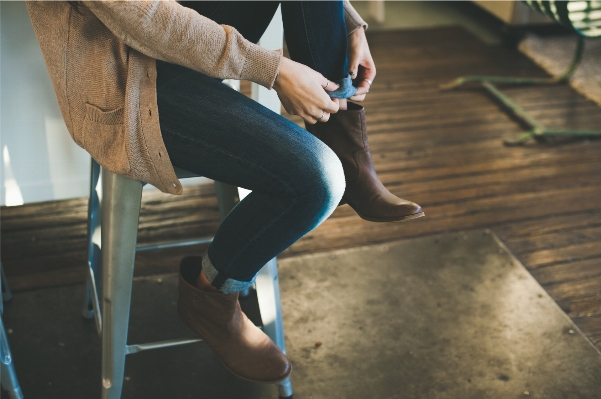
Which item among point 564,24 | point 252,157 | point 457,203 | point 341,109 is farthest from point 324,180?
point 564,24

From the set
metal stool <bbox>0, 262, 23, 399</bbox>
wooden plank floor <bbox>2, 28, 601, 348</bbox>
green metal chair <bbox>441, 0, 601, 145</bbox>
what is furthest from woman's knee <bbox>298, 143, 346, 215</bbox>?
green metal chair <bbox>441, 0, 601, 145</bbox>

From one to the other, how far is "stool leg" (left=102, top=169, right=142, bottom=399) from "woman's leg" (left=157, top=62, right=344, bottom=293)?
13 cm

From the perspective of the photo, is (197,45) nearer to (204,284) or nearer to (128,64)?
(128,64)

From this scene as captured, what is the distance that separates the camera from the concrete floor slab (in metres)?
1.40

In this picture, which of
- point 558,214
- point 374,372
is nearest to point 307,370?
point 374,372

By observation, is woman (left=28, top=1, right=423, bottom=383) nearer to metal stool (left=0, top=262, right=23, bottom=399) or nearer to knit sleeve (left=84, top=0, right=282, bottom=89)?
knit sleeve (left=84, top=0, right=282, bottom=89)

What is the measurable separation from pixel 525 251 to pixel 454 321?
0.43 m

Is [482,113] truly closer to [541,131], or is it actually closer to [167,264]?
[541,131]

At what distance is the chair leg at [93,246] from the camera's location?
4.74 feet

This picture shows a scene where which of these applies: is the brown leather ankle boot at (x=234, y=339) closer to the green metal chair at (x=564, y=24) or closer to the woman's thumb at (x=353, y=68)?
the woman's thumb at (x=353, y=68)

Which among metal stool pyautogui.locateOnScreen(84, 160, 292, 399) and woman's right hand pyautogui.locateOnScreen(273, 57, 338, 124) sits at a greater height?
woman's right hand pyautogui.locateOnScreen(273, 57, 338, 124)

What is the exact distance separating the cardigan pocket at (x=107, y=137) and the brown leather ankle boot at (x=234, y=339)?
261mm

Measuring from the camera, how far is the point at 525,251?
1882 millimetres

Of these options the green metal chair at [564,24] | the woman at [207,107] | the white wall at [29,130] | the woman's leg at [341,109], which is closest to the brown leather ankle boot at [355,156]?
the woman's leg at [341,109]
